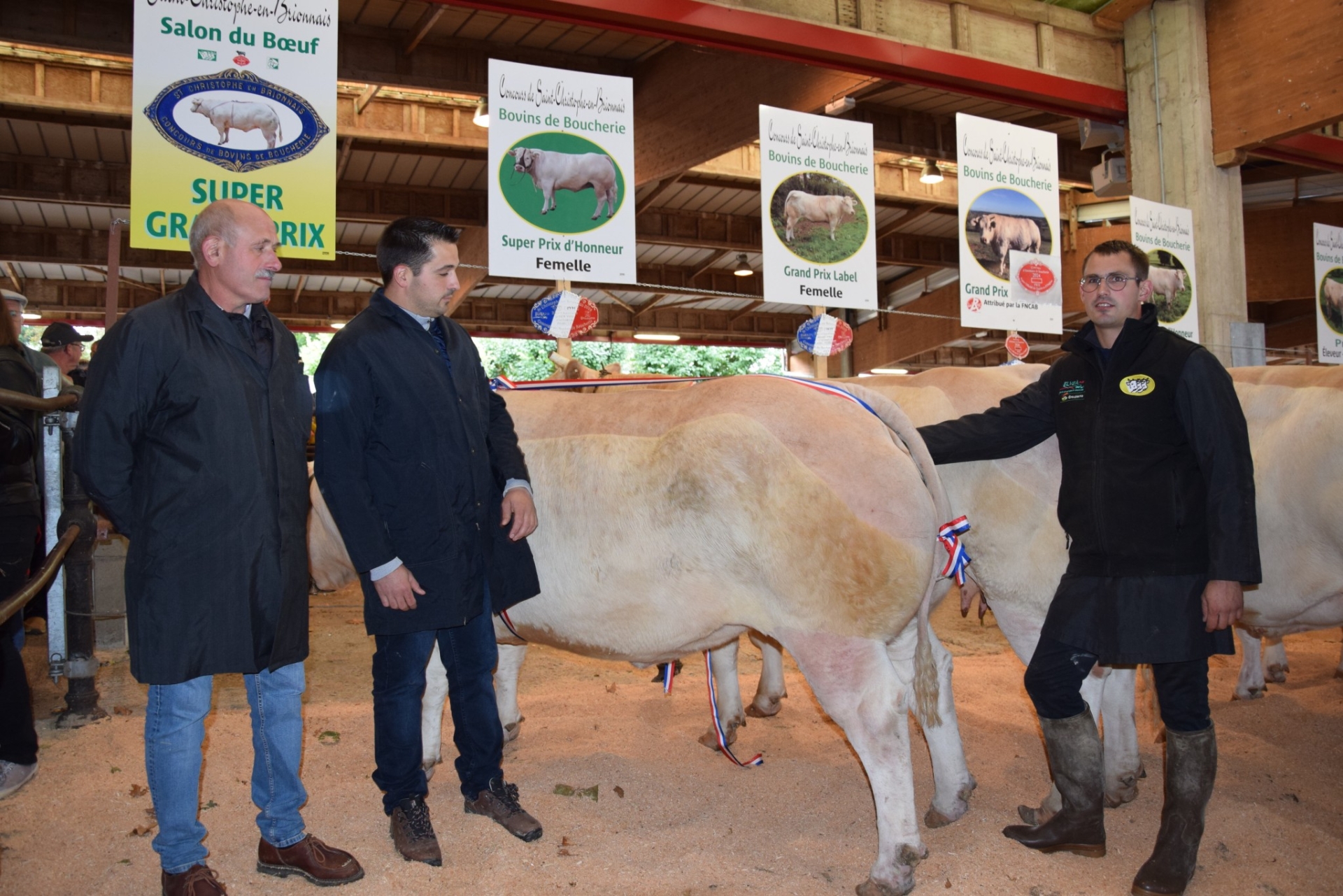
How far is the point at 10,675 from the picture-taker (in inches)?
151

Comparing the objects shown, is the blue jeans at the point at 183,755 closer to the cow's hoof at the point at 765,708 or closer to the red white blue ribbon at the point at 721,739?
the red white blue ribbon at the point at 721,739

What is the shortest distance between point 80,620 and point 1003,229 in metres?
6.94

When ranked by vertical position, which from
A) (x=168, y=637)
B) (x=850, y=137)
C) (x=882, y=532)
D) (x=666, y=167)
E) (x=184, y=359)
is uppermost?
(x=666, y=167)

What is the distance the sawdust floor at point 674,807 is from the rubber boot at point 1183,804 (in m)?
0.13

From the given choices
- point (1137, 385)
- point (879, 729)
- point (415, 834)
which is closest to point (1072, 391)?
point (1137, 385)

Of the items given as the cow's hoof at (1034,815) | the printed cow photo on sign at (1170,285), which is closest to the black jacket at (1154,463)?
the cow's hoof at (1034,815)

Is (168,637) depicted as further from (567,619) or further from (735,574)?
(735,574)

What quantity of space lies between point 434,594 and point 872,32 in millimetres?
6317

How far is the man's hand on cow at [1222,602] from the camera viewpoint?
10.3ft

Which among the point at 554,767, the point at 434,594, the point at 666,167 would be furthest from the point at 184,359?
the point at 666,167

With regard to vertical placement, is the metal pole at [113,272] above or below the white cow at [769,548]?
above

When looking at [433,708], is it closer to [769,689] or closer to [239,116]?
[769,689]

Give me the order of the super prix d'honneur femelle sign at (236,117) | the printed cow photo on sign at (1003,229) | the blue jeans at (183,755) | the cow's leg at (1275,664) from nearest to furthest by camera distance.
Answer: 1. the blue jeans at (183,755)
2. the super prix d'honneur femelle sign at (236,117)
3. the cow's leg at (1275,664)
4. the printed cow photo on sign at (1003,229)

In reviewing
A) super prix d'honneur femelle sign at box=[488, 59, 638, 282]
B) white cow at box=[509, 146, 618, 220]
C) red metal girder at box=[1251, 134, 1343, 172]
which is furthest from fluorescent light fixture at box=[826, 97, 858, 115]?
red metal girder at box=[1251, 134, 1343, 172]
